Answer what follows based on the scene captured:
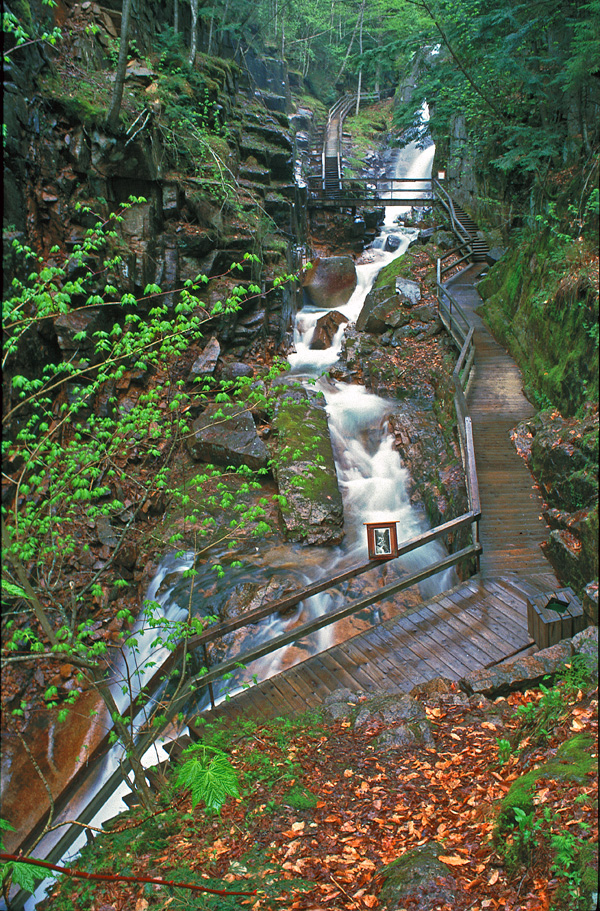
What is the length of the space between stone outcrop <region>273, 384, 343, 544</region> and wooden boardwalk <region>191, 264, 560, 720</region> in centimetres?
313

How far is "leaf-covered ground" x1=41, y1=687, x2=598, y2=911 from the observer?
2918 mm

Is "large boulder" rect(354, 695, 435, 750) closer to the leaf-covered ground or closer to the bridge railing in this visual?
the leaf-covered ground

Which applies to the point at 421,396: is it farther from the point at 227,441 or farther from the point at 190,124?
the point at 190,124

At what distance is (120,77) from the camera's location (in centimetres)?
1098

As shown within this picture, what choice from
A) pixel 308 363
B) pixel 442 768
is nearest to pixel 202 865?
pixel 442 768

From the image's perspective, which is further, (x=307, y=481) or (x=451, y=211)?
(x=451, y=211)

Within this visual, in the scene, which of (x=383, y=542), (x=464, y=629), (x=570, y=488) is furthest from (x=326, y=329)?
(x=464, y=629)

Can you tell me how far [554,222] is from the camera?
10.6m

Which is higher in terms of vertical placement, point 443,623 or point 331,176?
point 331,176

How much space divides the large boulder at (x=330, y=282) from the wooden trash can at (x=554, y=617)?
15690mm

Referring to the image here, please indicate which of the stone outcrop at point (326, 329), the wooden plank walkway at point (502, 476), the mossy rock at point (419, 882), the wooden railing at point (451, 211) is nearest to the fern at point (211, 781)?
the mossy rock at point (419, 882)

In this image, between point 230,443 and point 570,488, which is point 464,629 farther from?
point 230,443

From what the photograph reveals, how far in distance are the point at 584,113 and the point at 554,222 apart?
2565 mm

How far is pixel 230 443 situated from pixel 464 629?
7065 millimetres
